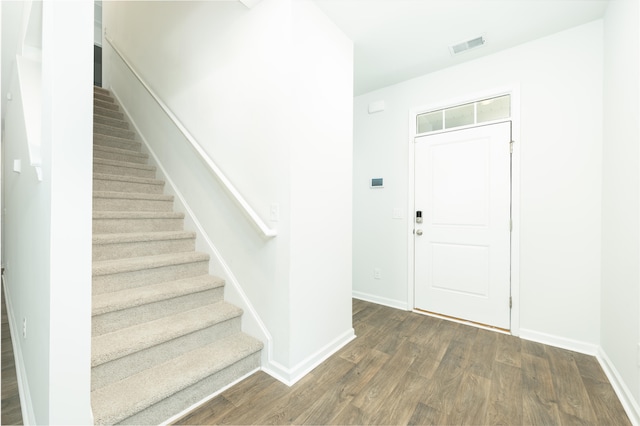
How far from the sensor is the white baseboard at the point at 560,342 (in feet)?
7.24

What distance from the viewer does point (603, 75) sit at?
217cm

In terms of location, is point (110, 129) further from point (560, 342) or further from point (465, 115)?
point (560, 342)

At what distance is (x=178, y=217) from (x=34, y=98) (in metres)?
1.29

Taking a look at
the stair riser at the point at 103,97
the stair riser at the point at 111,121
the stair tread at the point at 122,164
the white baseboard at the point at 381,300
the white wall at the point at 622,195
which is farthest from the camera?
the stair riser at the point at 103,97

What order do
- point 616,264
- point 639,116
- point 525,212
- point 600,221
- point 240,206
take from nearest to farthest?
point 639,116, point 616,264, point 240,206, point 600,221, point 525,212

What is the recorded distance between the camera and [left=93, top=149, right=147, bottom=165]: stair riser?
3021 millimetres

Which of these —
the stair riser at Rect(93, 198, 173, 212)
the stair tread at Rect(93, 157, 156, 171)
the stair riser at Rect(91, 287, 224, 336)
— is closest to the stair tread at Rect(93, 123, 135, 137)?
the stair tread at Rect(93, 157, 156, 171)

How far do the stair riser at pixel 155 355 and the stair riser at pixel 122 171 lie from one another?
200cm

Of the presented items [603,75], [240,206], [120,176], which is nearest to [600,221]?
[603,75]

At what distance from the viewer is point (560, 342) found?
7.61ft

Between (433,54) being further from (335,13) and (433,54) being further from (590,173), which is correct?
(590,173)

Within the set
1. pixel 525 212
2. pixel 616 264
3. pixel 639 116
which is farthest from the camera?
pixel 525 212

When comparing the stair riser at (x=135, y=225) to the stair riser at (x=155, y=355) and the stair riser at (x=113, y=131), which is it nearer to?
the stair riser at (x=155, y=355)

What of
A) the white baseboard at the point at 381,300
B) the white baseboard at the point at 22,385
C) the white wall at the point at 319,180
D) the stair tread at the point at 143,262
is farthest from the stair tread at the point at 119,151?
the white baseboard at the point at 381,300
